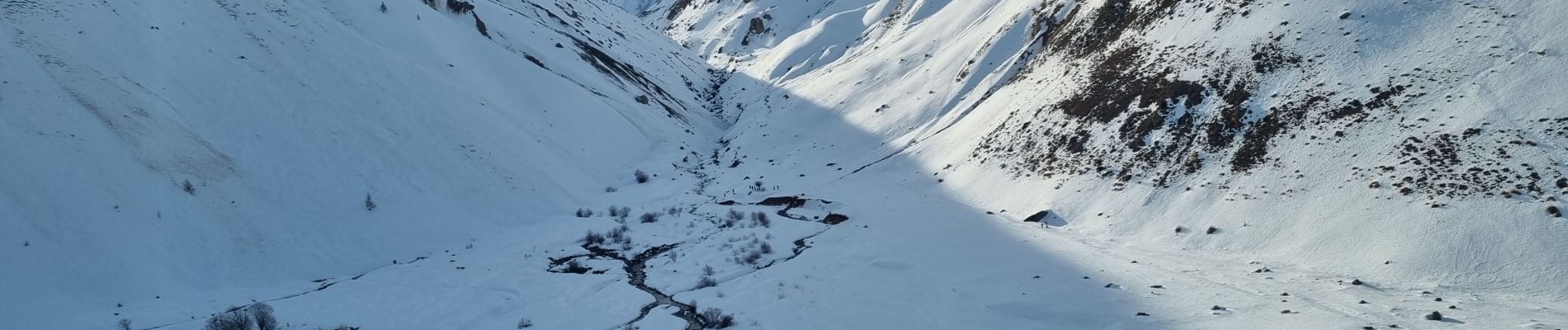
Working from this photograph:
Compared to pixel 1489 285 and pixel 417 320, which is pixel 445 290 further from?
pixel 1489 285

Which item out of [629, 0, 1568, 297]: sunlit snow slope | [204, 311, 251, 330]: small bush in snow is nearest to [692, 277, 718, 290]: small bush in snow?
[204, 311, 251, 330]: small bush in snow

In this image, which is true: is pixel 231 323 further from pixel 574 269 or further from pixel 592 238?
pixel 592 238

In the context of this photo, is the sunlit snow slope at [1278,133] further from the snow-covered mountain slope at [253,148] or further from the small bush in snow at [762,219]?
the snow-covered mountain slope at [253,148]

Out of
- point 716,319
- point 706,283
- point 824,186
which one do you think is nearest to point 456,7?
point 824,186

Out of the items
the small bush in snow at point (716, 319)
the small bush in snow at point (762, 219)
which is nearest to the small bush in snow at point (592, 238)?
the small bush in snow at point (762, 219)

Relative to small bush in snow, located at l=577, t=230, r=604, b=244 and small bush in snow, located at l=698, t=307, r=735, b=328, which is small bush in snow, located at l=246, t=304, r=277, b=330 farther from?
small bush in snow, located at l=577, t=230, r=604, b=244
